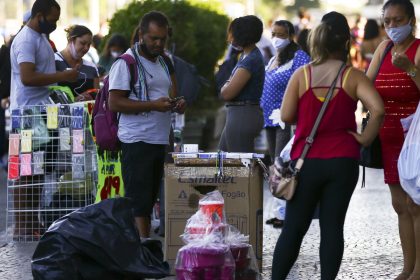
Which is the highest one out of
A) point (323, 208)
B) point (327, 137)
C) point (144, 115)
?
point (144, 115)

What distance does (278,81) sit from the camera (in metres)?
9.27

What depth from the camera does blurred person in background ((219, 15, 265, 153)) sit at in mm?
8609

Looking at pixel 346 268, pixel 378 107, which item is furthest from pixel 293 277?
pixel 378 107

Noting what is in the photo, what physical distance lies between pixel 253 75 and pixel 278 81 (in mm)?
668

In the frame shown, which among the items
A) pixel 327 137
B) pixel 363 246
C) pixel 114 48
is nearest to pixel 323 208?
pixel 327 137

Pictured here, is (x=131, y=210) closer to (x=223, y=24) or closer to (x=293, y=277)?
(x=293, y=277)

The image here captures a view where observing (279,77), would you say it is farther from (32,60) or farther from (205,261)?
(205,261)

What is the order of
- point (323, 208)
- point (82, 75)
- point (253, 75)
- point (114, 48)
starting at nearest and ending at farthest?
1. point (323, 208)
2. point (253, 75)
3. point (82, 75)
4. point (114, 48)

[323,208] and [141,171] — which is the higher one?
[141,171]

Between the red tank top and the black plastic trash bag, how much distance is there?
3.87 feet

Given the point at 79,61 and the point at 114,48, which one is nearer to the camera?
the point at 79,61

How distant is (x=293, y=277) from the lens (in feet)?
24.2

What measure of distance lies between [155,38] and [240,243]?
1593 mm

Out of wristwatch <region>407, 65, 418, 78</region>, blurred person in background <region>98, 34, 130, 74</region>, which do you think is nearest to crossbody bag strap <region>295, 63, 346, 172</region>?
wristwatch <region>407, 65, 418, 78</region>
